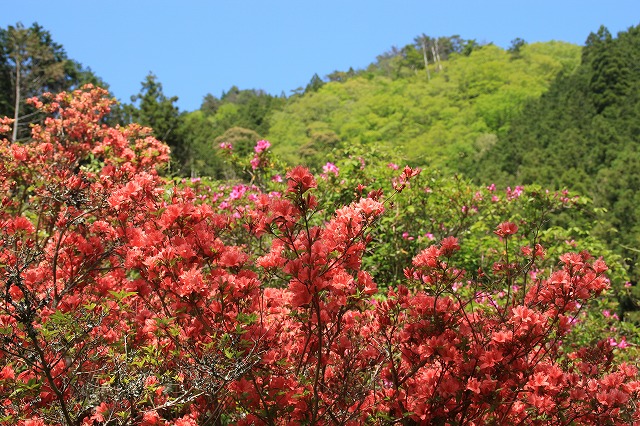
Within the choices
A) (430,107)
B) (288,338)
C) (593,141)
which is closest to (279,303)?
(288,338)

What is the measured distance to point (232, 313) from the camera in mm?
2275

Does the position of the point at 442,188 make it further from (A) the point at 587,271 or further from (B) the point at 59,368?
(B) the point at 59,368

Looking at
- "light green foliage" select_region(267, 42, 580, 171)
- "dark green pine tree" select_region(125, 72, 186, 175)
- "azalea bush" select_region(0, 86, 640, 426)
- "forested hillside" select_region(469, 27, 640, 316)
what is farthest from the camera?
"light green foliage" select_region(267, 42, 580, 171)

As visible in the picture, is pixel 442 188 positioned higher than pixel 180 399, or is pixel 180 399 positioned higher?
pixel 442 188

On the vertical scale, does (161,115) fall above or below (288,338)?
above

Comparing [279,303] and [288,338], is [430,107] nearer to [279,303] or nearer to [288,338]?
[288,338]

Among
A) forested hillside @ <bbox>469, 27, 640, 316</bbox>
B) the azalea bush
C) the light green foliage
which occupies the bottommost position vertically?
the azalea bush

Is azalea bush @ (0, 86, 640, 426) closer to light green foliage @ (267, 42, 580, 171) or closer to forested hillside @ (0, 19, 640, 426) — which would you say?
forested hillside @ (0, 19, 640, 426)

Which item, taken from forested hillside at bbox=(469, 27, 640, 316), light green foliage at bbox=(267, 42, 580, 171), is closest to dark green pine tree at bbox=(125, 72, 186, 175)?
light green foliage at bbox=(267, 42, 580, 171)

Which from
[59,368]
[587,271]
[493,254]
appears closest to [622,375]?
[587,271]

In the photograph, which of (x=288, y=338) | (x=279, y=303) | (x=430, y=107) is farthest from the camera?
(x=430, y=107)

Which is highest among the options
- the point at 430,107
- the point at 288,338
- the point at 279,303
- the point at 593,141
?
the point at 430,107

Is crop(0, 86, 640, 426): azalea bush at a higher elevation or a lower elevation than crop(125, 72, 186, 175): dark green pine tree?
lower

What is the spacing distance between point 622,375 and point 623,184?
16.5 metres
